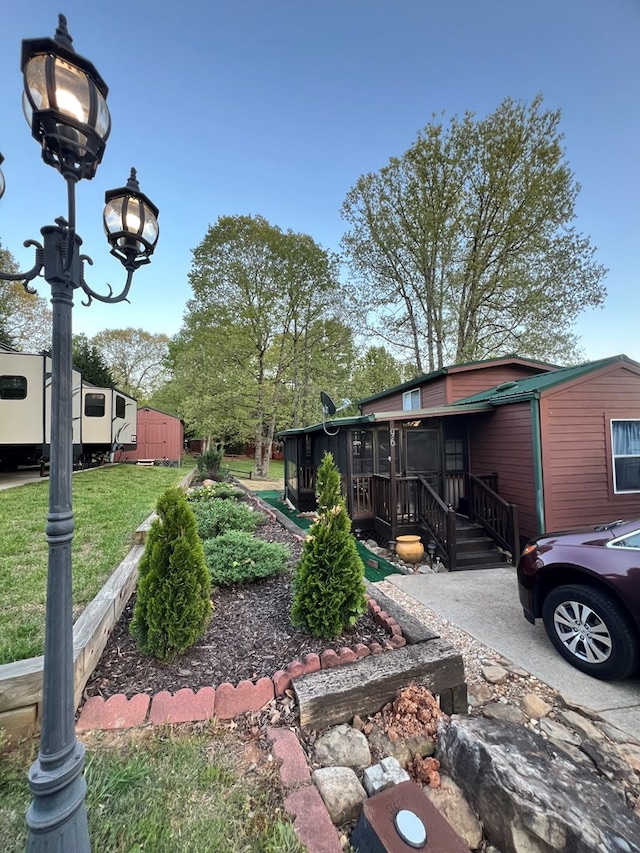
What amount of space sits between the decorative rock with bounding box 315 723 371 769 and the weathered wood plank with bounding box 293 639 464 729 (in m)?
0.08

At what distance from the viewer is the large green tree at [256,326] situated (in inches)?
605

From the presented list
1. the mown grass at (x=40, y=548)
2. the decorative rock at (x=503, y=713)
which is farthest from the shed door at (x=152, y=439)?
the decorative rock at (x=503, y=713)

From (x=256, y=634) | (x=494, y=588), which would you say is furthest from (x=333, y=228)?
(x=256, y=634)

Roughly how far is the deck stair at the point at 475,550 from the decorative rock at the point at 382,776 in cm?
414

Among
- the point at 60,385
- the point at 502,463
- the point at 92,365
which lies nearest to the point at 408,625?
the point at 60,385

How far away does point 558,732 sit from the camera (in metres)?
2.21

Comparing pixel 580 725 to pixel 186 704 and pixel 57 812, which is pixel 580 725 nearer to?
pixel 186 704

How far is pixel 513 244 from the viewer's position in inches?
518

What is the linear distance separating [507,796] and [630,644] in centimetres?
176

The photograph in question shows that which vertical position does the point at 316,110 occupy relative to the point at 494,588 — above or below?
above

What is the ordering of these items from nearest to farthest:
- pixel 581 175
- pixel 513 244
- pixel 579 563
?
1. pixel 579 563
2. pixel 581 175
3. pixel 513 244

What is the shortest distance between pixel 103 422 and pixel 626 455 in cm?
1516

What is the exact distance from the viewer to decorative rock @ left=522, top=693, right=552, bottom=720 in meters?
2.35

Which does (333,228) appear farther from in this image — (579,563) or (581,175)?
(579,563)
